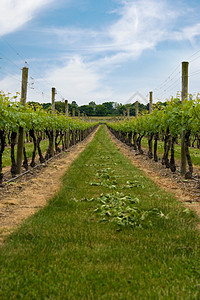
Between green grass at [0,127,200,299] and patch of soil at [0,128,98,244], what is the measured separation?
320 millimetres

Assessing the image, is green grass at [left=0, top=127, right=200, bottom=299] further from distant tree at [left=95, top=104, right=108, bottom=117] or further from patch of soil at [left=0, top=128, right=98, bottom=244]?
distant tree at [left=95, top=104, right=108, bottom=117]

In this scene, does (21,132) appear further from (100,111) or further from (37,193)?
(100,111)

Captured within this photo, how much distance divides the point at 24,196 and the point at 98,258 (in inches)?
155

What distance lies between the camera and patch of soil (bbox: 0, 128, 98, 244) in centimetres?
525

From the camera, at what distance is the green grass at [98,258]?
296 centimetres

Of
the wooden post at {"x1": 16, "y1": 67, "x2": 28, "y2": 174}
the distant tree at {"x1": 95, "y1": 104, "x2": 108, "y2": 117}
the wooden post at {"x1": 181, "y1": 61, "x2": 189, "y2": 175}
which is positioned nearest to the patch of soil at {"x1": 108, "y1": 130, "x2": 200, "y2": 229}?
the wooden post at {"x1": 181, "y1": 61, "x2": 189, "y2": 175}

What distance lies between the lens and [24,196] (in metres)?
7.08

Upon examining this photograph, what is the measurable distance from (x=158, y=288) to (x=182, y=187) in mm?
5548

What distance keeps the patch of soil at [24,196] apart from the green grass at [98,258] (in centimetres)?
32

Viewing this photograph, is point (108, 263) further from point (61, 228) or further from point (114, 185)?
point (114, 185)

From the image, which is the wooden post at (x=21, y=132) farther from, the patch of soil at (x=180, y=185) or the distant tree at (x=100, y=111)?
the distant tree at (x=100, y=111)

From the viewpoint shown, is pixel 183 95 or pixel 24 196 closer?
pixel 24 196

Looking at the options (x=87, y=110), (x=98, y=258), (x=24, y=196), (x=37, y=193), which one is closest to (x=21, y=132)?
(x=37, y=193)

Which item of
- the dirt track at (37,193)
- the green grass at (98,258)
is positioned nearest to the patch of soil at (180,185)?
the dirt track at (37,193)
